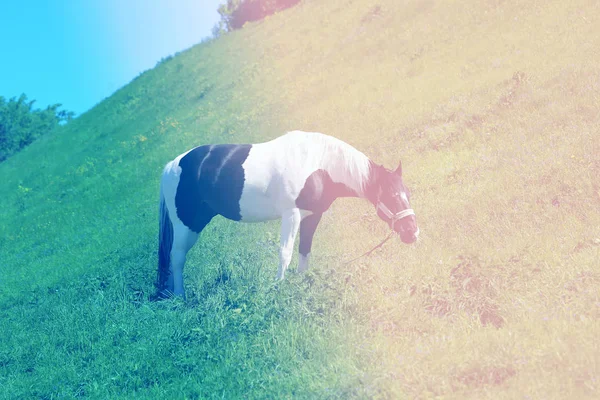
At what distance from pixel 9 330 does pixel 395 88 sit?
11026 mm

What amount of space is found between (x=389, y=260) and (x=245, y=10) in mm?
40600

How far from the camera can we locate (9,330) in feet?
30.0

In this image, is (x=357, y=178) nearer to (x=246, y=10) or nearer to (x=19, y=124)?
(x=246, y=10)

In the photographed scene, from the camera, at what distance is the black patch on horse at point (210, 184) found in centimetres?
807

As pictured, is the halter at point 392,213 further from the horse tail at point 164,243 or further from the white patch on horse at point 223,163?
the horse tail at point 164,243

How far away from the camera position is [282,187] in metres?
7.56

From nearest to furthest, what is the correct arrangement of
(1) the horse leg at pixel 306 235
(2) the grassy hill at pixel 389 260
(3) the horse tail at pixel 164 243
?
1. (2) the grassy hill at pixel 389 260
2. (1) the horse leg at pixel 306 235
3. (3) the horse tail at pixel 164 243

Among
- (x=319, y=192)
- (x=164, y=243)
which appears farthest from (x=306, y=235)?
(x=164, y=243)

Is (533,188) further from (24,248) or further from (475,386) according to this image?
(24,248)

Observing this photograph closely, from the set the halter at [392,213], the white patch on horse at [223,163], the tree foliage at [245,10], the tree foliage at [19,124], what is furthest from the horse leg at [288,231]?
the tree foliage at [19,124]

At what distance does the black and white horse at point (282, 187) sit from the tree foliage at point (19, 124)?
44.7 metres

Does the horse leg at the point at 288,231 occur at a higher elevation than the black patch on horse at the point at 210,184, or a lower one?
lower

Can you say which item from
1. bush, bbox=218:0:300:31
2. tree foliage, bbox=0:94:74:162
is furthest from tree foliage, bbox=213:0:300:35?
tree foliage, bbox=0:94:74:162

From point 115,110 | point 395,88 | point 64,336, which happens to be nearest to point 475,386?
point 64,336
